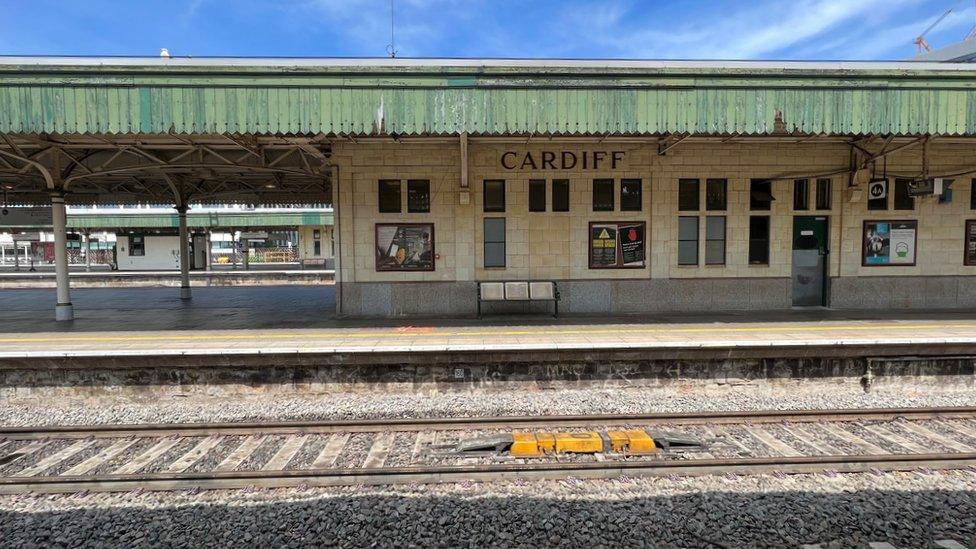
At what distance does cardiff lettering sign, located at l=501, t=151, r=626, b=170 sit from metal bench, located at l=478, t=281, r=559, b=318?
2.67 metres

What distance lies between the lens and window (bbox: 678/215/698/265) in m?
11.3

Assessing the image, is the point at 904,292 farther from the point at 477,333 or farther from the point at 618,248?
the point at 477,333

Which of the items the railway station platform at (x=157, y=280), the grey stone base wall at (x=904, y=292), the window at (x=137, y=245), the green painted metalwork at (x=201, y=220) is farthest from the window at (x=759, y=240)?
the window at (x=137, y=245)

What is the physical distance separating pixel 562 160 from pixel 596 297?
3.29 metres

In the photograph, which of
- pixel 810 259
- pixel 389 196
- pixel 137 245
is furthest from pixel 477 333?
pixel 137 245

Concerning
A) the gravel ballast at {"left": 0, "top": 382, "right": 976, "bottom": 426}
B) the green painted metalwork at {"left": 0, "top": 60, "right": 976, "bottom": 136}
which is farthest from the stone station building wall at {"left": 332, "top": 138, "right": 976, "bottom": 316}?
the gravel ballast at {"left": 0, "top": 382, "right": 976, "bottom": 426}

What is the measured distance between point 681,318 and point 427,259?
5.83 m

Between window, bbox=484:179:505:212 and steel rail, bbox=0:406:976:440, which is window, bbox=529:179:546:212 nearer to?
window, bbox=484:179:505:212

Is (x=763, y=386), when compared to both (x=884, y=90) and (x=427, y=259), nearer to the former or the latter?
(x=884, y=90)

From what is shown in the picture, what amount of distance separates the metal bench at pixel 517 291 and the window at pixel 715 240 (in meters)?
3.86

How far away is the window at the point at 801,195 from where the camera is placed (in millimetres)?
11328

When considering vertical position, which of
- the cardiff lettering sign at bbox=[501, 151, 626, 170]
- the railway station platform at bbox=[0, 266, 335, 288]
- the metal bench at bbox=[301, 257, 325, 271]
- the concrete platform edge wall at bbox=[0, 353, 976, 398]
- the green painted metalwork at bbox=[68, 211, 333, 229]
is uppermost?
the green painted metalwork at bbox=[68, 211, 333, 229]

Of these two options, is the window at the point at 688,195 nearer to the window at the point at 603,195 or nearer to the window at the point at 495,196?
the window at the point at 603,195

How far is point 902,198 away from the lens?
11359 millimetres
